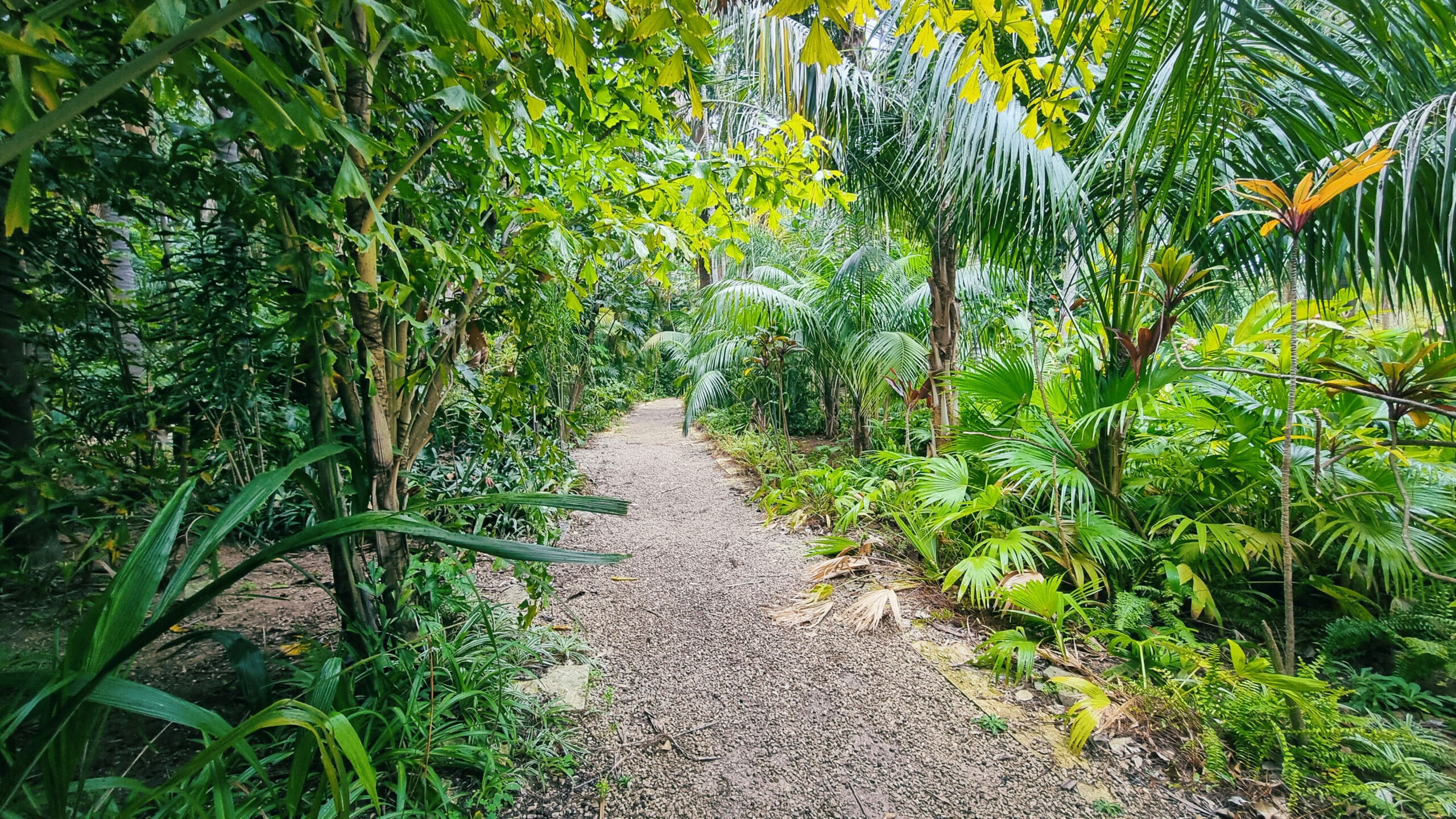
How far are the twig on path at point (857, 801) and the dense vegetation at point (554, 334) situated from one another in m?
0.69

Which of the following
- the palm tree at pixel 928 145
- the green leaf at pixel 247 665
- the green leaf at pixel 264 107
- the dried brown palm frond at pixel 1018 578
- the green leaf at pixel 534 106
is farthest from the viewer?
the palm tree at pixel 928 145

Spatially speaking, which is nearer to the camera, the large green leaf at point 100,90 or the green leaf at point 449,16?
the large green leaf at point 100,90

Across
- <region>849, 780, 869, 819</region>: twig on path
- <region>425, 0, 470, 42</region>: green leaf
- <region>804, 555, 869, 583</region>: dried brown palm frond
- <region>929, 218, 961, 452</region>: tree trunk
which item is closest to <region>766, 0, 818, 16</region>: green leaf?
<region>425, 0, 470, 42</region>: green leaf

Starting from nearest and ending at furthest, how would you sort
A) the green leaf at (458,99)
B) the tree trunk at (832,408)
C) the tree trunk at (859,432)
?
the green leaf at (458,99) → the tree trunk at (859,432) → the tree trunk at (832,408)

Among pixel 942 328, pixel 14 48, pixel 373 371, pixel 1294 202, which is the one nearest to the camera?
pixel 14 48

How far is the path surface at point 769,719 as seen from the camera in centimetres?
130

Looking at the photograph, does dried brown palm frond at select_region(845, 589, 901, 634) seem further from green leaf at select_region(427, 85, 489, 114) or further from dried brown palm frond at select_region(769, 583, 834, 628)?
green leaf at select_region(427, 85, 489, 114)

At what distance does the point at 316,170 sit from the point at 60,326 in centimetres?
86

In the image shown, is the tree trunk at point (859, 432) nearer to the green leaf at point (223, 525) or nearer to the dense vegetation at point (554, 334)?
the dense vegetation at point (554, 334)

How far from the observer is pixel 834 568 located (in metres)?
2.63

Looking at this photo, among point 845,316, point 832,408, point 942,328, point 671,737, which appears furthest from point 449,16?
point 832,408

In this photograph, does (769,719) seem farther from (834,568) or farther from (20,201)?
(20,201)

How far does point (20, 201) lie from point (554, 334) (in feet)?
5.36

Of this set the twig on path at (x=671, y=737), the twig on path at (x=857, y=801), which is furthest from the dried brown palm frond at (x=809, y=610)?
the twig on path at (x=857, y=801)
